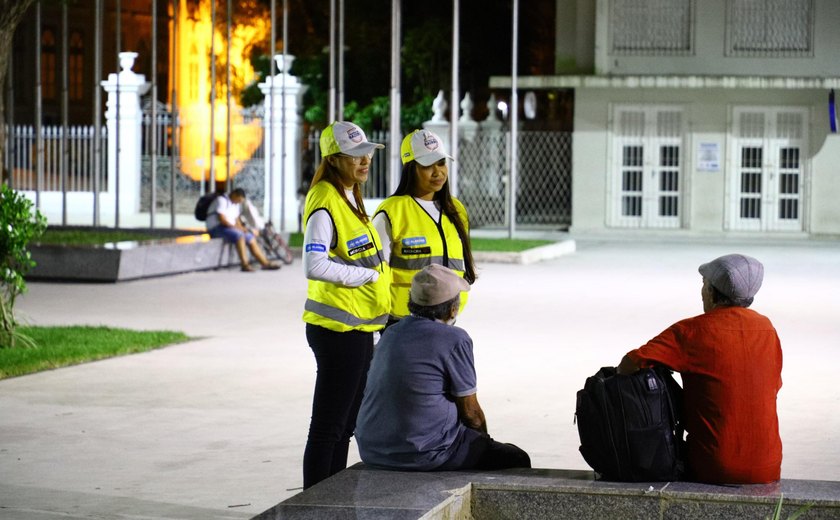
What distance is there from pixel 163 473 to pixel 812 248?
21783 mm

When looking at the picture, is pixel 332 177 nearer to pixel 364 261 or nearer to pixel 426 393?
pixel 364 261

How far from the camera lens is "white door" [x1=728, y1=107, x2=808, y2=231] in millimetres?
31078

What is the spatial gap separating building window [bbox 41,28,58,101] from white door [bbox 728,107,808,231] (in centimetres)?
3133

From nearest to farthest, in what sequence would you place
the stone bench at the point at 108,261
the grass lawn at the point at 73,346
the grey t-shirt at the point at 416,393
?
the grey t-shirt at the point at 416,393, the grass lawn at the point at 73,346, the stone bench at the point at 108,261

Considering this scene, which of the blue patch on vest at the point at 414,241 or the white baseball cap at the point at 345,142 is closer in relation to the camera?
the white baseball cap at the point at 345,142

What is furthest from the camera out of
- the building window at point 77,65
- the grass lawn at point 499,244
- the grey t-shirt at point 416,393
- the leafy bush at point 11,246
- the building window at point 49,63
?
the building window at point 77,65

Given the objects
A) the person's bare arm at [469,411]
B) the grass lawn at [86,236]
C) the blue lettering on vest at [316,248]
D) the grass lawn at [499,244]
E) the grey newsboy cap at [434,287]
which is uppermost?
the blue lettering on vest at [316,248]

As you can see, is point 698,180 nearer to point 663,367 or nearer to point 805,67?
point 805,67

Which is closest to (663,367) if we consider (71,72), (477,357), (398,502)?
(398,502)

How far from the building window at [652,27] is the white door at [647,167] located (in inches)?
48.5

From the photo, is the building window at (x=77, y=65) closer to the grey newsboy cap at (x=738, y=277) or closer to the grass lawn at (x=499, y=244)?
the grass lawn at (x=499, y=244)

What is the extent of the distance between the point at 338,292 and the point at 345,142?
0.66 m

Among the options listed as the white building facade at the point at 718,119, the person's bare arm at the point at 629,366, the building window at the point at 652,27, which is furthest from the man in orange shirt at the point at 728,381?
the building window at the point at 652,27

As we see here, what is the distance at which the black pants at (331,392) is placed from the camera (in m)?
6.53
